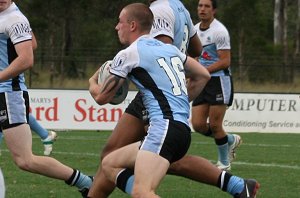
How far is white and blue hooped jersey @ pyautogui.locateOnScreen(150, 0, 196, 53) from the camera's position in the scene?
8906 millimetres

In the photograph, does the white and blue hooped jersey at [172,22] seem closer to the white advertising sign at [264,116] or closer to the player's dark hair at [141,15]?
the player's dark hair at [141,15]

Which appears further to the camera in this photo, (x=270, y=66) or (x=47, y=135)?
(x=270, y=66)

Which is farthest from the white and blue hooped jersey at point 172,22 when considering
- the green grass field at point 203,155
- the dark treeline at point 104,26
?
the dark treeline at point 104,26

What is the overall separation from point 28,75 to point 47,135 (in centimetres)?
1479

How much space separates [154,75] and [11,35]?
2.05 m

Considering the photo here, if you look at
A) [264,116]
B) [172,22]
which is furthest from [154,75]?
[264,116]

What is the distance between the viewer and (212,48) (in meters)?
12.9

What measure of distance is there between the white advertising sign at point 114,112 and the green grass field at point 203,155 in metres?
1.28

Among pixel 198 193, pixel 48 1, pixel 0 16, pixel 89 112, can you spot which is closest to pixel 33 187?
pixel 198 193

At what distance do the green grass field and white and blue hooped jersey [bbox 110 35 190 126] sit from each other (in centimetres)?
285

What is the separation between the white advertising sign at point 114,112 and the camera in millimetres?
22156

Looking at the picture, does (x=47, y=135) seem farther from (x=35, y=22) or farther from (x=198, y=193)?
(x=35, y=22)

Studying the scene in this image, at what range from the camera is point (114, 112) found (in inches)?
871

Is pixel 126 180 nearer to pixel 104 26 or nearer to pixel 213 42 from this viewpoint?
pixel 213 42
